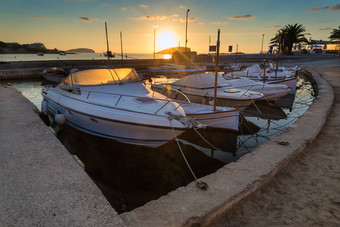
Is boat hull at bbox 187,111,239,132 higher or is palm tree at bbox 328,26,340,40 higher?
palm tree at bbox 328,26,340,40

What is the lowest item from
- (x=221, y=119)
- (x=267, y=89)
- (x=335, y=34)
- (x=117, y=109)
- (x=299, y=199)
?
(x=221, y=119)

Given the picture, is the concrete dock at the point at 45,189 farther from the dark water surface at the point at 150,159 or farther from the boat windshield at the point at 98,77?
the boat windshield at the point at 98,77

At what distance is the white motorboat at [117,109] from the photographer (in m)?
5.90

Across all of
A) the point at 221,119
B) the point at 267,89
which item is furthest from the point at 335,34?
the point at 221,119

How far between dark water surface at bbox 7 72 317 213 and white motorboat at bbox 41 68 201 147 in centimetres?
72

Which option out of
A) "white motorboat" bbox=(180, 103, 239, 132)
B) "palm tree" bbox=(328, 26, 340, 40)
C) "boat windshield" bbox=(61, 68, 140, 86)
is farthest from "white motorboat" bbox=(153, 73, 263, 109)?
"palm tree" bbox=(328, 26, 340, 40)

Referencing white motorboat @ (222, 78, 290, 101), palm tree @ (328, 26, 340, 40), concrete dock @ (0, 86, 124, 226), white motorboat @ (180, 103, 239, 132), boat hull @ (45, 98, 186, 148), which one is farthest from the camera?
palm tree @ (328, 26, 340, 40)

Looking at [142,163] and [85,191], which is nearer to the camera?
[85,191]

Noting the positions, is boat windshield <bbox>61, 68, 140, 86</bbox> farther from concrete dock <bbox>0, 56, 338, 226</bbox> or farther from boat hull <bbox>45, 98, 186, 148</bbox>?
concrete dock <bbox>0, 56, 338, 226</bbox>

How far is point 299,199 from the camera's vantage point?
3.14 m

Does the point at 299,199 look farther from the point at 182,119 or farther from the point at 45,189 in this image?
the point at 45,189

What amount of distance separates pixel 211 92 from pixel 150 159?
6.27m

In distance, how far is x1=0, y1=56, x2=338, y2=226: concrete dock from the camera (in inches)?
99.6

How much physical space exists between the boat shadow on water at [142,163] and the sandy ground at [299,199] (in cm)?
253
